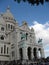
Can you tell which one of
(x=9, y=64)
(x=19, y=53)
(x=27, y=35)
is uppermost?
(x=27, y=35)

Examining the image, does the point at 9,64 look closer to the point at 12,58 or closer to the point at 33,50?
the point at 12,58

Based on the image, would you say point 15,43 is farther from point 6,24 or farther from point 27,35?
point 6,24

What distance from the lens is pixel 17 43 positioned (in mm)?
54156

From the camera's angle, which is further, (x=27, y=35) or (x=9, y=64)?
(x=27, y=35)

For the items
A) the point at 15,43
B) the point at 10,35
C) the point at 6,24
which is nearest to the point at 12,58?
the point at 15,43

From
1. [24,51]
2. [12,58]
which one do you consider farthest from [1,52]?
[24,51]

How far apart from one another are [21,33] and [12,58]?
8659 mm

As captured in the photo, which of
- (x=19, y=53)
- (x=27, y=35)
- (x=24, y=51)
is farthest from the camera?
(x=27, y=35)

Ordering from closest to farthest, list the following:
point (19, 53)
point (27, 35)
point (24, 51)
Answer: point (24, 51)
point (19, 53)
point (27, 35)

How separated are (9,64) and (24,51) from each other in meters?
5.92

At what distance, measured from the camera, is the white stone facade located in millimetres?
52444

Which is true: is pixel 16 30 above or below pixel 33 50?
above

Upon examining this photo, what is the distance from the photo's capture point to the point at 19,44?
5341cm

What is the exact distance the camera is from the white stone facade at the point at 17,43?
5244cm
